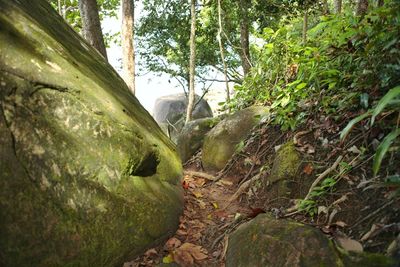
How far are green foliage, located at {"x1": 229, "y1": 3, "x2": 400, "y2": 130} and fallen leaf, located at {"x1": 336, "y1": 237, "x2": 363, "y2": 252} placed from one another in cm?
129

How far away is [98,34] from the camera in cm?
653

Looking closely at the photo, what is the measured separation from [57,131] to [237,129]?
3110mm

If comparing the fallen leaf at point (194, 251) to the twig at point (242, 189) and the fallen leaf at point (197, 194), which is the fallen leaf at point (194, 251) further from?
the fallen leaf at point (197, 194)

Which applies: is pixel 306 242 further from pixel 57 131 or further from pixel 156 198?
pixel 57 131

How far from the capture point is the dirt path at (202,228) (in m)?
2.86

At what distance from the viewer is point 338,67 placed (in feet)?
12.2

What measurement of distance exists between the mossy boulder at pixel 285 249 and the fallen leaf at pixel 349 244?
0.06 m

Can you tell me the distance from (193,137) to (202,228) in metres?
3.17

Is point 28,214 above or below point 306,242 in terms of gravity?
above

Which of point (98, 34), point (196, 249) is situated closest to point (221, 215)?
point (196, 249)

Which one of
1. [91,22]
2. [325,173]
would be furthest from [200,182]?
[91,22]

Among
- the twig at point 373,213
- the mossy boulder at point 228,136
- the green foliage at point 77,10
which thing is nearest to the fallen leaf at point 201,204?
the mossy boulder at point 228,136

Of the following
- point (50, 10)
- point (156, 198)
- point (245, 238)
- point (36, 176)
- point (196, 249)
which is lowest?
point (196, 249)

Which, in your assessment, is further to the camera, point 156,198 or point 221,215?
point 221,215
